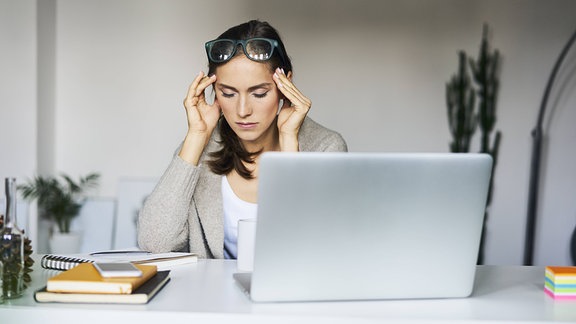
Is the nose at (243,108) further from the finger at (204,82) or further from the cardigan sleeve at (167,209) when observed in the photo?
the cardigan sleeve at (167,209)

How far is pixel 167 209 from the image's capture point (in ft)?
5.64

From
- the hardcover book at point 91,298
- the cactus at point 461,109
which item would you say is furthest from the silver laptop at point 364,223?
the cactus at point 461,109

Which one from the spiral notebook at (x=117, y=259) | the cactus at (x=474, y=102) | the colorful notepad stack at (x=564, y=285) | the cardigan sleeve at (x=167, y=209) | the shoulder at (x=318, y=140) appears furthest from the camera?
the cactus at (x=474, y=102)

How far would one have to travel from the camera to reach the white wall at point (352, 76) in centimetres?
411

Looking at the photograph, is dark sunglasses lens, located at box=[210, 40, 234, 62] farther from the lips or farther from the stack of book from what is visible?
the stack of book

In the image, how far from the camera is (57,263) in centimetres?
135

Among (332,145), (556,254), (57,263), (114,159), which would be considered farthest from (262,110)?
(556,254)

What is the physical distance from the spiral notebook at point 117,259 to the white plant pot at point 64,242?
269cm

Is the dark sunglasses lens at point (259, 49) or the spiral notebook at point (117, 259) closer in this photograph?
the spiral notebook at point (117, 259)

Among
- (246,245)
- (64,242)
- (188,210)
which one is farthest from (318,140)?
(64,242)

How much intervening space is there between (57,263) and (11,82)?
9.74 feet

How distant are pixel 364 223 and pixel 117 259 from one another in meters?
0.68

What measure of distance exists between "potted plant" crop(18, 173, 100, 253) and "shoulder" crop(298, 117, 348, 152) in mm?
2500

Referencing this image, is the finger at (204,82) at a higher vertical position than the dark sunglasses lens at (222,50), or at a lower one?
lower
